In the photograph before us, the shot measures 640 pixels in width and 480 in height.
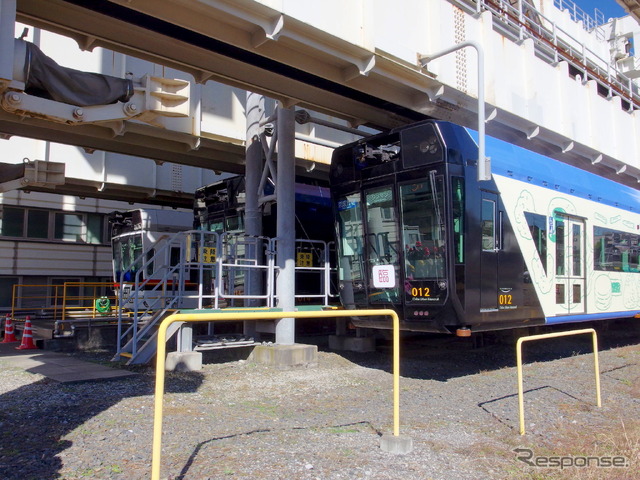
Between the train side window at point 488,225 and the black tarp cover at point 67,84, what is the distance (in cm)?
563

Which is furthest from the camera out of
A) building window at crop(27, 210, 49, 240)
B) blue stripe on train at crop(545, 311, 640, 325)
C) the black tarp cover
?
building window at crop(27, 210, 49, 240)

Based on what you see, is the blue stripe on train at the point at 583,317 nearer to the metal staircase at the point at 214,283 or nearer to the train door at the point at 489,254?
the train door at the point at 489,254

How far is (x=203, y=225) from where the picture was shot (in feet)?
48.6

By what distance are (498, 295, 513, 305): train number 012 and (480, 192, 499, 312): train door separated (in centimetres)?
11

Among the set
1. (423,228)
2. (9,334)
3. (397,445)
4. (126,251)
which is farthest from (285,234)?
(9,334)

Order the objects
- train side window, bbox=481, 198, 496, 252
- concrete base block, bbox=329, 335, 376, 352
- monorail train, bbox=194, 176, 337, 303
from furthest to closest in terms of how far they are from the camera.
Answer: monorail train, bbox=194, 176, 337, 303 < concrete base block, bbox=329, 335, 376, 352 < train side window, bbox=481, 198, 496, 252

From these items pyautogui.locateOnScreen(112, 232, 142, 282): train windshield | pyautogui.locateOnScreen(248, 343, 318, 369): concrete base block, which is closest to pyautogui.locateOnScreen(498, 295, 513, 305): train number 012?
pyautogui.locateOnScreen(248, 343, 318, 369): concrete base block

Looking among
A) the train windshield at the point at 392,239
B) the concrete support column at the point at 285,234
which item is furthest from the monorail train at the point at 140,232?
the train windshield at the point at 392,239

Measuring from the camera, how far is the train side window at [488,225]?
28.3 feet

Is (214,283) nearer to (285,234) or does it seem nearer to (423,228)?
(285,234)

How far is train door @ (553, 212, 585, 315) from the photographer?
1020 cm

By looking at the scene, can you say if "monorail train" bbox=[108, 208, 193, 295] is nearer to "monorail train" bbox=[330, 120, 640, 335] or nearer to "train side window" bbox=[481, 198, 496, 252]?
"monorail train" bbox=[330, 120, 640, 335]

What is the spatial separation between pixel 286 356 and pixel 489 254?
4.14 meters

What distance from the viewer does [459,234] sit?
27.2ft
